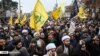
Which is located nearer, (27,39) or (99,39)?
(99,39)

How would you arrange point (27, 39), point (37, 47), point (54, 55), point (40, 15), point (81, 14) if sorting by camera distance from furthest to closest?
point (81, 14) < point (27, 39) < point (40, 15) < point (37, 47) < point (54, 55)

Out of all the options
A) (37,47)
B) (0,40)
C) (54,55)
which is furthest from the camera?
(37,47)

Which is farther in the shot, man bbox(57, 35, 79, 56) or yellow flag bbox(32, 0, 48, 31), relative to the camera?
yellow flag bbox(32, 0, 48, 31)

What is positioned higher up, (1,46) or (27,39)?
(1,46)

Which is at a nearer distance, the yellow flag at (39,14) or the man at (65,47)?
the man at (65,47)

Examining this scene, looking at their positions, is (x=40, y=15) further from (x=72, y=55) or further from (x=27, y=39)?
(x=72, y=55)

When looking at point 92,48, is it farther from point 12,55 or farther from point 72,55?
point 12,55

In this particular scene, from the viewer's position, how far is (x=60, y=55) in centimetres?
1180

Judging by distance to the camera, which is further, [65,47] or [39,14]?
[39,14]

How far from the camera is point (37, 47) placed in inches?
545

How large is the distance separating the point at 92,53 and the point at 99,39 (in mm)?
515

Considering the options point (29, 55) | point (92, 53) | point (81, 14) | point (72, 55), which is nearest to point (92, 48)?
point (92, 53)

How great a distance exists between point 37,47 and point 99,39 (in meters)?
2.18

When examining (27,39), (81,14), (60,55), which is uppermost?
(60,55)
